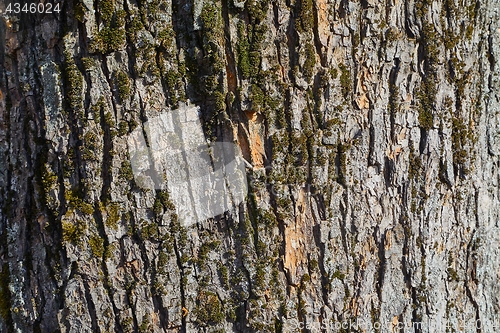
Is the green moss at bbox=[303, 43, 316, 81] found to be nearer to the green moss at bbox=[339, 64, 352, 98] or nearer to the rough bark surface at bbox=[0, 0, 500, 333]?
the rough bark surface at bbox=[0, 0, 500, 333]

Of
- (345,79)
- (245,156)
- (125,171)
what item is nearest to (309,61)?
(345,79)

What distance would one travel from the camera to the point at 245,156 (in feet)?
6.88

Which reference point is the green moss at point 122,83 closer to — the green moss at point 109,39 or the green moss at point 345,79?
the green moss at point 109,39

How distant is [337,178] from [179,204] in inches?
30.1

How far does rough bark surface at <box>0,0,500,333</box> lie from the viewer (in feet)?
6.67

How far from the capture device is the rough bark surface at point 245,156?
2.03 metres

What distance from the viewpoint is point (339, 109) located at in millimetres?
2123

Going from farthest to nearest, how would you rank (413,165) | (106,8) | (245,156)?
1. (413,165)
2. (245,156)
3. (106,8)

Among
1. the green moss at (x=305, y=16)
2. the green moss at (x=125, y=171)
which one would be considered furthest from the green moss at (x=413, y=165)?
the green moss at (x=125, y=171)

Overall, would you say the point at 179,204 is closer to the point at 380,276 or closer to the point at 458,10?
the point at 380,276

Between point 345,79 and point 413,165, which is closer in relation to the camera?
point 345,79

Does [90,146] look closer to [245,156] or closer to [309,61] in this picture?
[245,156]

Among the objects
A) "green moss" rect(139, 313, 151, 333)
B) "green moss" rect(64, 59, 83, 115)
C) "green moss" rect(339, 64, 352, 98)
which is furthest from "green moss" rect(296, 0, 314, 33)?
"green moss" rect(139, 313, 151, 333)

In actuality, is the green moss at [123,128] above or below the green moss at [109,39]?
below
